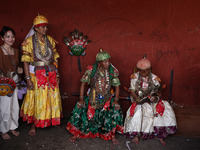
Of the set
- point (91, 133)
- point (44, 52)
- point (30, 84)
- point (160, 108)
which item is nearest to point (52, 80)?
point (30, 84)

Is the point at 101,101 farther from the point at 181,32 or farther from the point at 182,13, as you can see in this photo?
the point at 182,13

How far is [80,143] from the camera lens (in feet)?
10.9

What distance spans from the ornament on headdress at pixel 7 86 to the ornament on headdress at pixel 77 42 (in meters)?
Answer: 1.39

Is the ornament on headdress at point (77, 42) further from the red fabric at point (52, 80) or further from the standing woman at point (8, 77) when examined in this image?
the standing woman at point (8, 77)

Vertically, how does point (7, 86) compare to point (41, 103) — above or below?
above

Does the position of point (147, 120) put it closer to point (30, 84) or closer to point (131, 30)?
point (131, 30)

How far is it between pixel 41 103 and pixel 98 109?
1098 mm

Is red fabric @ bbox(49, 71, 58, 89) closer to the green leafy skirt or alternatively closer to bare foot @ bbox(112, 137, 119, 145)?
the green leafy skirt

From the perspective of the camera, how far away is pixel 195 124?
3500 millimetres

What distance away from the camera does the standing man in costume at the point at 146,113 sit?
3385mm

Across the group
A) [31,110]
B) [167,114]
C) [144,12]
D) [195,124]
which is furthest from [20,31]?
[195,124]

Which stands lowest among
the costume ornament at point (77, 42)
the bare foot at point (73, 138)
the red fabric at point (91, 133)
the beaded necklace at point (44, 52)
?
the bare foot at point (73, 138)

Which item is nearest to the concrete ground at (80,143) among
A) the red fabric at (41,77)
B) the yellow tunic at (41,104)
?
the yellow tunic at (41,104)

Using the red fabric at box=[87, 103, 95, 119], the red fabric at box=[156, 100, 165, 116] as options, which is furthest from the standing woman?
the red fabric at box=[156, 100, 165, 116]
